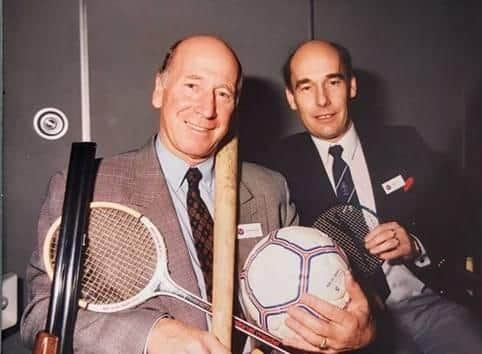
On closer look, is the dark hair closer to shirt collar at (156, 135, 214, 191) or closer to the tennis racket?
shirt collar at (156, 135, 214, 191)

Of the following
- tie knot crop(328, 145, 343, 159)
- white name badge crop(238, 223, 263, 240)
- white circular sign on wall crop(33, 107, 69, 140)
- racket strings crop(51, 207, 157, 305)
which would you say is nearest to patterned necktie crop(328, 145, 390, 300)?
tie knot crop(328, 145, 343, 159)

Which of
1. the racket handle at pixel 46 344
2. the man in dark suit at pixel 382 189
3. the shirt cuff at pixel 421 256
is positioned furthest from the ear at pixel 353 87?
the racket handle at pixel 46 344

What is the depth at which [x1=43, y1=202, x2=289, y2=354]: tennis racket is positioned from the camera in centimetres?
96

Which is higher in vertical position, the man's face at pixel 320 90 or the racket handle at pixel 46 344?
the man's face at pixel 320 90

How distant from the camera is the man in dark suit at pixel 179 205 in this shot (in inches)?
37.4

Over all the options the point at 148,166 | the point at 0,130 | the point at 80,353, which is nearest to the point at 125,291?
the point at 80,353

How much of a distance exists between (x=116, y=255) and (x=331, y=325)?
454mm

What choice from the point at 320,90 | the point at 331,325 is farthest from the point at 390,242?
the point at 320,90

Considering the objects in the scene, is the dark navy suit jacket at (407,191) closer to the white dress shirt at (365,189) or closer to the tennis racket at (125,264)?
the white dress shirt at (365,189)

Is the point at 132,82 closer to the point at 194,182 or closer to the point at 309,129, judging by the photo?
the point at 194,182

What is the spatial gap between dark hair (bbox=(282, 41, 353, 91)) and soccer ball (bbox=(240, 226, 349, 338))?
15.6 inches

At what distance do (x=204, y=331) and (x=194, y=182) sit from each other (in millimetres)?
313

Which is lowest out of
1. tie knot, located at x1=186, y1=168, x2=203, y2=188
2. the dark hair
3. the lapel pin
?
the lapel pin

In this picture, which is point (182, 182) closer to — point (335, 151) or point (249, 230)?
point (249, 230)
